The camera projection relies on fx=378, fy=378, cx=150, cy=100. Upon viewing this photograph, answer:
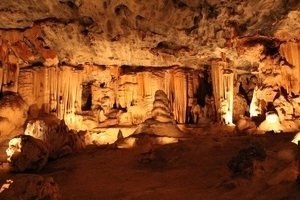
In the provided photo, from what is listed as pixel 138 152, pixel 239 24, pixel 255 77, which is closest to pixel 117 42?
pixel 239 24

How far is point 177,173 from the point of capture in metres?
10.2

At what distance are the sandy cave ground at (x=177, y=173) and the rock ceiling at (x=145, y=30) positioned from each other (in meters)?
5.52

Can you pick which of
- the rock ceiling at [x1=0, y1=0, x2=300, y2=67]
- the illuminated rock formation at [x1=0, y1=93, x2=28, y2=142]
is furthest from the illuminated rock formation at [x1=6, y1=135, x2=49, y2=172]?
the illuminated rock formation at [x1=0, y1=93, x2=28, y2=142]

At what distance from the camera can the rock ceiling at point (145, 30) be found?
14.9 m

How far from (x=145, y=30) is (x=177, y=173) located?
838cm

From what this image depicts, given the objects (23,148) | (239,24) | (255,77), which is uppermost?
(239,24)

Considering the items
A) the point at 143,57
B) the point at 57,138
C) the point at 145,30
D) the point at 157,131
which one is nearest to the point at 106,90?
the point at 143,57

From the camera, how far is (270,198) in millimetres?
6941

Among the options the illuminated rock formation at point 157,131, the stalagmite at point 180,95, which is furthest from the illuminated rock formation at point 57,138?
the stalagmite at point 180,95

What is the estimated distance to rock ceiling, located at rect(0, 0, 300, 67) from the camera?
14.9 metres

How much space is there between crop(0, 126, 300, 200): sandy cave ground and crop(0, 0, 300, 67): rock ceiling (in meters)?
5.52

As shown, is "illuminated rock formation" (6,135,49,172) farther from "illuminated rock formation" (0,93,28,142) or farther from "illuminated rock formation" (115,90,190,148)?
"illuminated rock formation" (0,93,28,142)

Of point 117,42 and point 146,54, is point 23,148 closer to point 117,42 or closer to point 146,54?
point 117,42

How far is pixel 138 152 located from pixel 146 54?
28.2 ft
